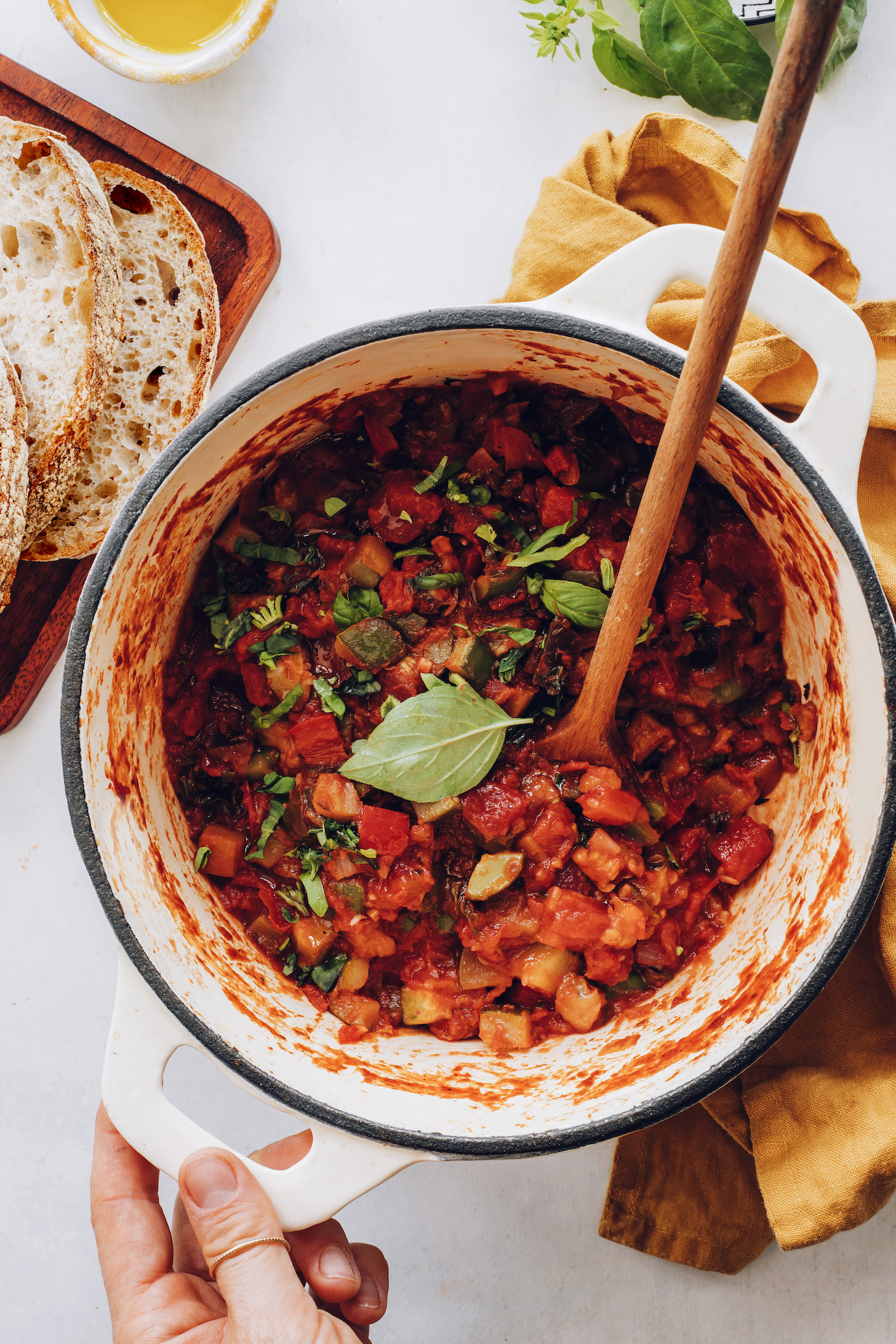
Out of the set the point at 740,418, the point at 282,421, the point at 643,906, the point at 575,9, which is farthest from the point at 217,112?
the point at 643,906

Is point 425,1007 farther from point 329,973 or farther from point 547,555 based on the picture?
point 547,555

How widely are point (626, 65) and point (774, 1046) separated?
8.92ft

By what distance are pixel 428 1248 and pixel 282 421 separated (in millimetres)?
2485

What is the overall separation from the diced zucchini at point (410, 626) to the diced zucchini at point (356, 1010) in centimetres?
90

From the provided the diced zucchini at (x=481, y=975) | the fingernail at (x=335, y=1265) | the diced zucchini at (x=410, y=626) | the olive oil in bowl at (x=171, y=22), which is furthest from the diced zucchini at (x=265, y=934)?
the olive oil in bowl at (x=171, y=22)

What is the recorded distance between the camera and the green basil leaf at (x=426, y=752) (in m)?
2.29

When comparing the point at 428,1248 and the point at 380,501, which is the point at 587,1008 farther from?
the point at 380,501

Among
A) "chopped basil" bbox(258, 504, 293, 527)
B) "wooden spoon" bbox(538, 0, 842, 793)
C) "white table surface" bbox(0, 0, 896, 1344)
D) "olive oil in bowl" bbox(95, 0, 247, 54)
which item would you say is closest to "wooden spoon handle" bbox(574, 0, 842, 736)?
"wooden spoon" bbox(538, 0, 842, 793)

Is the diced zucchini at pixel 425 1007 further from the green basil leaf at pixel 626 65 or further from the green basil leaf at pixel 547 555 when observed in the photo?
the green basil leaf at pixel 626 65

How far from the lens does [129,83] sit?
3025 mm

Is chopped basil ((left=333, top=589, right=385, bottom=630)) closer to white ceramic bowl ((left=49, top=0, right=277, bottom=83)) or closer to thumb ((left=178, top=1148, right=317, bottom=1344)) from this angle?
thumb ((left=178, top=1148, right=317, bottom=1344))

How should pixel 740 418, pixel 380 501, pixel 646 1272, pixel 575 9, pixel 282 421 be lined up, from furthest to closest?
pixel 646 1272
pixel 575 9
pixel 380 501
pixel 282 421
pixel 740 418

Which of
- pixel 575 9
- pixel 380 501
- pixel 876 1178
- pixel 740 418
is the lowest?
pixel 876 1178

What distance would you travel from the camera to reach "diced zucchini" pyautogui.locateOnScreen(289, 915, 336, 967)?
2.54 m
